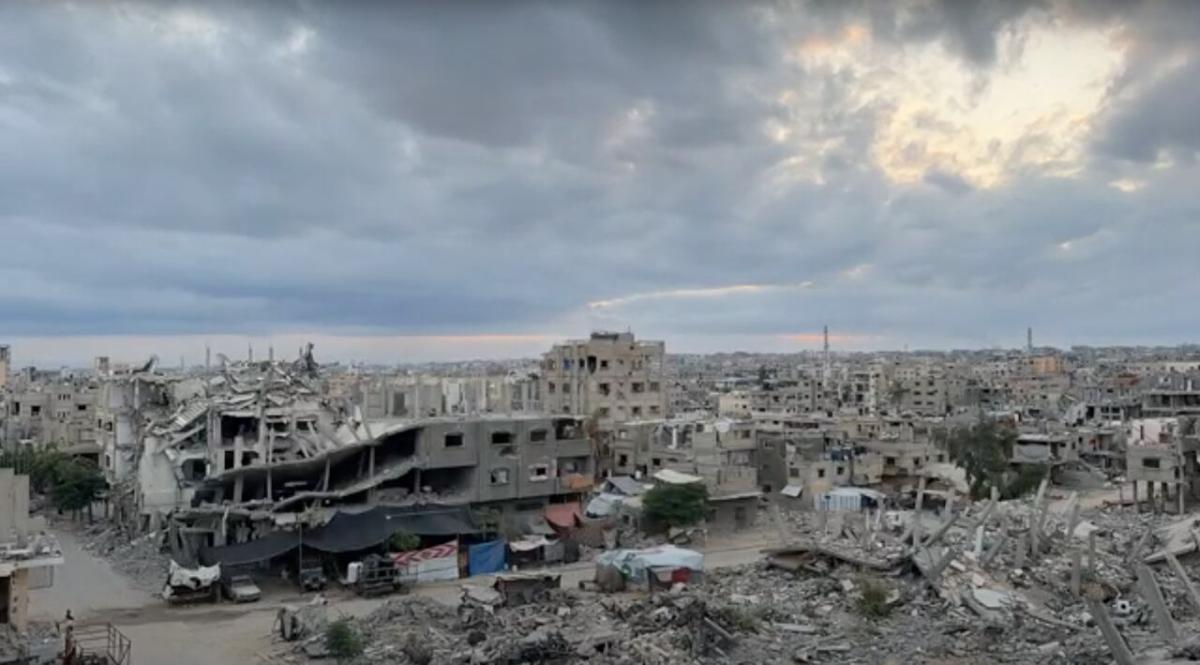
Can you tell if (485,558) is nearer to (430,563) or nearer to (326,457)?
(430,563)

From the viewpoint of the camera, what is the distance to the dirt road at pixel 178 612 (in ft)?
78.1

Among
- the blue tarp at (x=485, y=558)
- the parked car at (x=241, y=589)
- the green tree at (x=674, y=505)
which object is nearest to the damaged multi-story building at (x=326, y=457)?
the blue tarp at (x=485, y=558)

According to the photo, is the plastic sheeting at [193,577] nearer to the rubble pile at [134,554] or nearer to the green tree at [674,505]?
the rubble pile at [134,554]

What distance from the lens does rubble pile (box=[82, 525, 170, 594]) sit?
3253cm

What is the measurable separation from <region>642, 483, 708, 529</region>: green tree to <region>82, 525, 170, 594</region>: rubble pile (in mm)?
16916

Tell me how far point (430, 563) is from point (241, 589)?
567cm

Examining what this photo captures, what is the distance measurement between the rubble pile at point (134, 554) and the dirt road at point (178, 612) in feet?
1.55

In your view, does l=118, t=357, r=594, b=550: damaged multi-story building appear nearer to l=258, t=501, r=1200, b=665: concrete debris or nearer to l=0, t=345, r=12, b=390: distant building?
l=258, t=501, r=1200, b=665: concrete debris

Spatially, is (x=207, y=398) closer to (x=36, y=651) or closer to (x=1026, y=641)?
(x=36, y=651)

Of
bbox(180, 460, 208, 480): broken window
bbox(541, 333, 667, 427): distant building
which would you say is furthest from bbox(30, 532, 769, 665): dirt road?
bbox(541, 333, 667, 427): distant building

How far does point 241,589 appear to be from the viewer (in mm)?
29484

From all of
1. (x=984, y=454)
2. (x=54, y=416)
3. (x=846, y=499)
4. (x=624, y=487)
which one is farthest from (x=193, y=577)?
(x=54, y=416)

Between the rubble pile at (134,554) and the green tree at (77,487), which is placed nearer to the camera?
the rubble pile at (134,554)

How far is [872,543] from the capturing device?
30.6m
